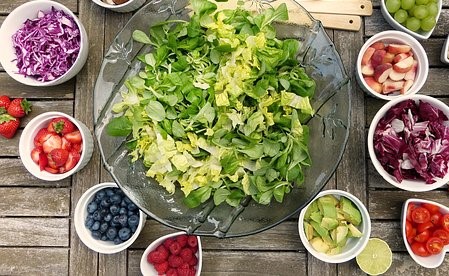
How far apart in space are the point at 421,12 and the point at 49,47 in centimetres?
87

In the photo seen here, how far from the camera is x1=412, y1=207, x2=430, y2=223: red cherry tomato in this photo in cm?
129

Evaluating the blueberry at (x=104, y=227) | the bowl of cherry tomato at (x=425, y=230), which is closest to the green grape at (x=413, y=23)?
the bowl of cherry tomato at (x=425, y=230)

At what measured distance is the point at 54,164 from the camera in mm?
1321

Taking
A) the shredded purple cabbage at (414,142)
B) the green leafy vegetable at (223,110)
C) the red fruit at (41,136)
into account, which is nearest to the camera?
the green leafy vegetable at (223,110)

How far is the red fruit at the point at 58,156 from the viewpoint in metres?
1.30

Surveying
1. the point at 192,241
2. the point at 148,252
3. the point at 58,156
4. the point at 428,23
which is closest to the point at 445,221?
the point at 428,23

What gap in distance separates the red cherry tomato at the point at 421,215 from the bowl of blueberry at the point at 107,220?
0.62 metres

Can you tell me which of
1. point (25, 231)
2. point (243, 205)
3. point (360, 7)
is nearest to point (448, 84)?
point (360, 7)

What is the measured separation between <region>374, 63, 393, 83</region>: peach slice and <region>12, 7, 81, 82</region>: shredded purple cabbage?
700 millimetres

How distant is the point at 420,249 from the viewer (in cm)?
129

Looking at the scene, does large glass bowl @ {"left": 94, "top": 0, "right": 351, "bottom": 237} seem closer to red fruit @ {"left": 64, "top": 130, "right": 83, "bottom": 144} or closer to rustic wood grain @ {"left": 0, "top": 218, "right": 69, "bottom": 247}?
red fruit @ {"left": 64, "top": 130, "right": 83, "bottom": 144}

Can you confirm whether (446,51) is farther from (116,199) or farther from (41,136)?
(41,136)

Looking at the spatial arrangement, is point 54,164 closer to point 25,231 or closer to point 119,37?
point 25,231

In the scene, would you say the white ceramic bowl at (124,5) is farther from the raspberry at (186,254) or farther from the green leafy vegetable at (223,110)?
the raspberry at (186,254)
